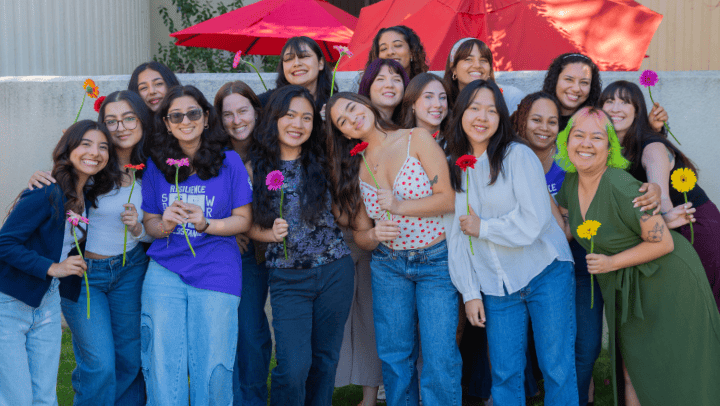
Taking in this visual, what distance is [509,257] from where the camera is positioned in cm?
312

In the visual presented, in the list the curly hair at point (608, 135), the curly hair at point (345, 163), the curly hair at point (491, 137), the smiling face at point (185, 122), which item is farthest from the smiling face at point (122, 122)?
the curly hair at point (608, 135)

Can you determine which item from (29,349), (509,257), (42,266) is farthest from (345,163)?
(29,349)

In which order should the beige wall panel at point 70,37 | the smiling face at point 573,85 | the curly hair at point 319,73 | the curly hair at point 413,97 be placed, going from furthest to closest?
the beige wall panel at point 70,37 < the curly hair at point 319,73 < the smiling face at point 573,85 < the curly hair at point 413,97

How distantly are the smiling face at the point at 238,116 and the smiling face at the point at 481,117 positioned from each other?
131cm

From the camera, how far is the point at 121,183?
10.8ft

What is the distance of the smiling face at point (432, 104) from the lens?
11.1ft

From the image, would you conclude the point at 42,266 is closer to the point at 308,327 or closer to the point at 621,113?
the point at 308,327

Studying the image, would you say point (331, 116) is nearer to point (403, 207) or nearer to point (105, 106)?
point (403, 207)

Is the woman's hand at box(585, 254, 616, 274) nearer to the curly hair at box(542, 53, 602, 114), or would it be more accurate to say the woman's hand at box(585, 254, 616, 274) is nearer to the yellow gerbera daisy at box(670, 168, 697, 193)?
the yellow gerbera daisy at box(670, 168, 697, 193)

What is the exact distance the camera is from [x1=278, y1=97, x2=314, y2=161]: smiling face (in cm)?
326

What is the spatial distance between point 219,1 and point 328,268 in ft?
23.5

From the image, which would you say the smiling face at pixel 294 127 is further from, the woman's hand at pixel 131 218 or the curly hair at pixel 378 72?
the woman's hand at pixel 131 218

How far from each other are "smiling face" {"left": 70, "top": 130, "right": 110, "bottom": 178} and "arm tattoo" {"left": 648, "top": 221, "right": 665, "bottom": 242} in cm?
277

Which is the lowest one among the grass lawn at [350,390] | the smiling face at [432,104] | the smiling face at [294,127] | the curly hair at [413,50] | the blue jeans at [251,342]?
the grass lawn at [350,390]
